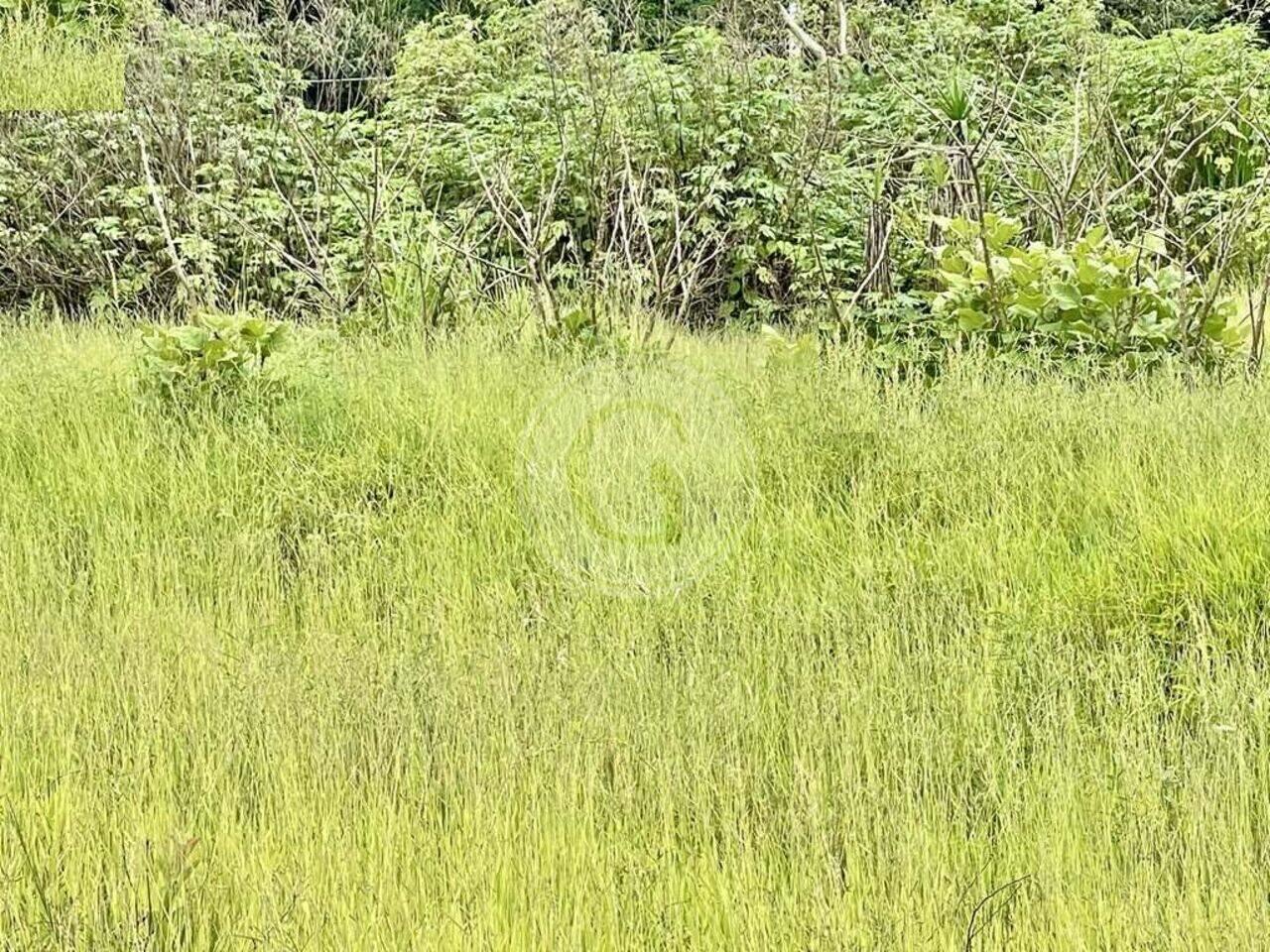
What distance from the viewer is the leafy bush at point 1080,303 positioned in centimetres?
498

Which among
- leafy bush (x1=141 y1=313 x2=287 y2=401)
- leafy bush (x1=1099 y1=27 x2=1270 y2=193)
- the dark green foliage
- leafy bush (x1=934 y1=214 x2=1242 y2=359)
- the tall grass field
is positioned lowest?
the tall grass field

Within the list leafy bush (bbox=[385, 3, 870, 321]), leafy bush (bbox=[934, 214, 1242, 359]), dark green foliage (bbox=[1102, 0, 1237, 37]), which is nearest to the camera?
leafy bush (bbox=[934, 214, 1242, 359])

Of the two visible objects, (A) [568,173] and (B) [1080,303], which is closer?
(B) [1080,303]

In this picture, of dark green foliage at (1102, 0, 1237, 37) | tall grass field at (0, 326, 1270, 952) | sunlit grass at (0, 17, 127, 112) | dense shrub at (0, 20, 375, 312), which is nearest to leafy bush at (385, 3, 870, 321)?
dense shrub at (0, 20, 375, 312)

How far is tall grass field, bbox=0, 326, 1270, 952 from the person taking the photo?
2068 mm

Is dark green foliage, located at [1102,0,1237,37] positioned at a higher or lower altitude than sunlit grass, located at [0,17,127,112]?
higher

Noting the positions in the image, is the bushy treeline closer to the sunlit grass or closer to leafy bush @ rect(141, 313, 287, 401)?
the sunlit grass

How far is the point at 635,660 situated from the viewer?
2.99m

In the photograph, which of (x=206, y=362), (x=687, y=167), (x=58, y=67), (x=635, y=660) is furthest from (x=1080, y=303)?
(x=58, y=67)

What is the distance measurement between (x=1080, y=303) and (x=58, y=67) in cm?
587

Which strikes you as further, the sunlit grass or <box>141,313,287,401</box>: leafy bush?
the sunlit grass

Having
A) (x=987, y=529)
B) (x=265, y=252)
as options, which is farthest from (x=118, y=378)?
(x=987, y=529)

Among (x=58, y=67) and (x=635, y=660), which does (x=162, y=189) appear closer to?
(x=58, y=67)

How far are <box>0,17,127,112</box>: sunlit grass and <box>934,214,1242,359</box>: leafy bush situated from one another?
202 inches
